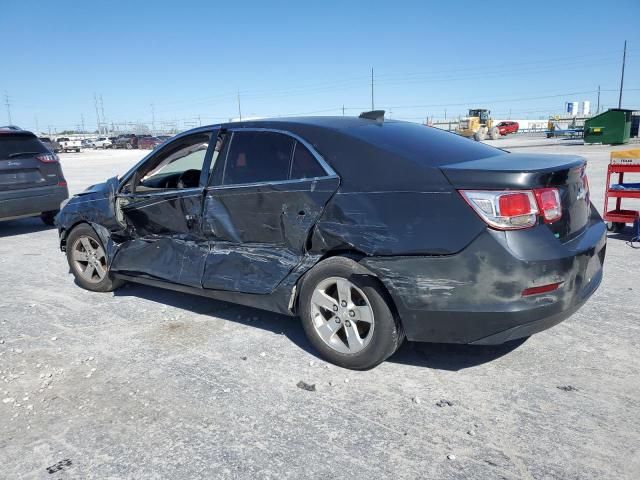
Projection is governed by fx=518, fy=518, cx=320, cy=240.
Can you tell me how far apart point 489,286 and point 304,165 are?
153cm

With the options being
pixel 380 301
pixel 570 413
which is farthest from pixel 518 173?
pixel 570 413

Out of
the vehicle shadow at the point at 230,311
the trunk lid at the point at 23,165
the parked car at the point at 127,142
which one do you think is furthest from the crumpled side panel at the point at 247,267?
the parked car at the point at 127,142

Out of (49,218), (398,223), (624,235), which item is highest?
(398,223)

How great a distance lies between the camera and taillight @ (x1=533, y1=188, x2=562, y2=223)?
9.82 feet

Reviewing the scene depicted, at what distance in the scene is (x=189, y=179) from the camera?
479cm

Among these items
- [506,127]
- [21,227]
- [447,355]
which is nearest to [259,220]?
[447,355]

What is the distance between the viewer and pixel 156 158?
486 cm

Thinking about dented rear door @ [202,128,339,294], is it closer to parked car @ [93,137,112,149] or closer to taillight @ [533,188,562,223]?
taillight @ [533,188,562,223]

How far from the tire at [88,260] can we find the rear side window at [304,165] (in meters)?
2.53

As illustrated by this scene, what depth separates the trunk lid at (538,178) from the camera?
2949mm

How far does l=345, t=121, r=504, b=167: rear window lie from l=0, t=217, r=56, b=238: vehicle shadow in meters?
7.86

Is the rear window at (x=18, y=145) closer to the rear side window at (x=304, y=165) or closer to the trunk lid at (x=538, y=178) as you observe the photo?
the rear side window at (x=304, y=165)

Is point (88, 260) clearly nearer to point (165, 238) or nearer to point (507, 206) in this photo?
point (165, 238)

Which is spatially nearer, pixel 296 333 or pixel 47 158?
pixel 296 333
